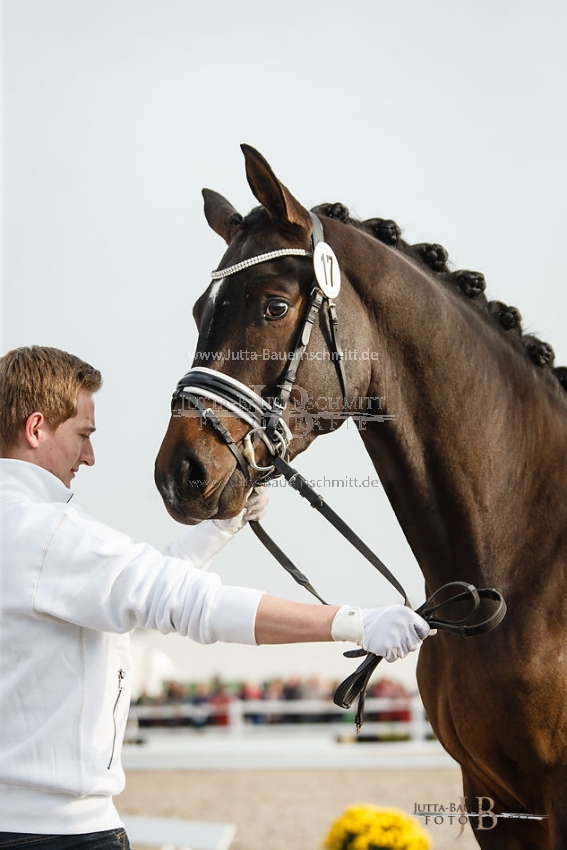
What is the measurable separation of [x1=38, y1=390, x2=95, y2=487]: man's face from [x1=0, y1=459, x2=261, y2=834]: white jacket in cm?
19

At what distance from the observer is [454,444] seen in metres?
3.04

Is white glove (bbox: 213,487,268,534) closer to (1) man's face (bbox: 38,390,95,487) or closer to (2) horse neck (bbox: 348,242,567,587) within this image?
(2) horse neck (bbox: 348,242,567,587)

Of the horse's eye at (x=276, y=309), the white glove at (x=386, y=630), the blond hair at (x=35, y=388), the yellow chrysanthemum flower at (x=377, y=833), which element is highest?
the horse's eye at (x=276, y=309)

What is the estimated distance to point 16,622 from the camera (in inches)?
87.6

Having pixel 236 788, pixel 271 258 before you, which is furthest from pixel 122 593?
pixel 236 788

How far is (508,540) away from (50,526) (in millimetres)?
1565

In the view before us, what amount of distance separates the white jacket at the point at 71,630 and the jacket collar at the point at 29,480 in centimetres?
5

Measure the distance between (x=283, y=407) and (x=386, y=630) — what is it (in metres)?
1.00

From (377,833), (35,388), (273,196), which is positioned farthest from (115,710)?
(377,833)

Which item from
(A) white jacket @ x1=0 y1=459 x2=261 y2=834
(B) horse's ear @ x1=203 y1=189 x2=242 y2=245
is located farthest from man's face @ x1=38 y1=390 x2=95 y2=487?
(B) horse's ear @ x1=203 y1=189 x2=242 y2=245

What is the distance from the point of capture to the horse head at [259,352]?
2.76m

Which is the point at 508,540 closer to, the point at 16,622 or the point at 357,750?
the point at 16,622

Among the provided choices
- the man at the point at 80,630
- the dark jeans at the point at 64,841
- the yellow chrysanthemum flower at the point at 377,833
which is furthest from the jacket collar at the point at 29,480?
the yellow chrysanthemum flower at the point at 377,833

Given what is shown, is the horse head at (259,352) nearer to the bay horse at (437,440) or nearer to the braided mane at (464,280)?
the bay horse at (437,440)
